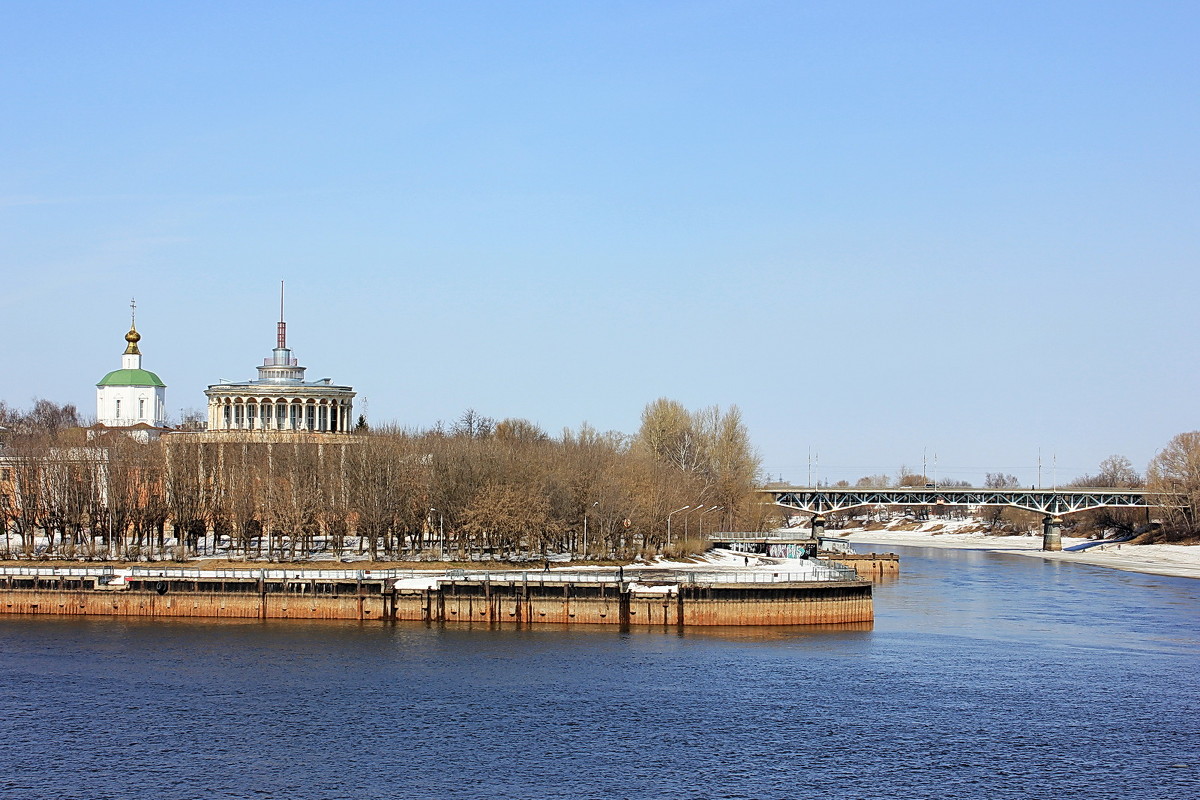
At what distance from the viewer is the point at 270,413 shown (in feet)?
382

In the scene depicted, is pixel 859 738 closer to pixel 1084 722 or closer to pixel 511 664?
A: pixel 1084 722

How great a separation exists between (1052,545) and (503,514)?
88.0 metres

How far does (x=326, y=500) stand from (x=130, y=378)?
1882 inches

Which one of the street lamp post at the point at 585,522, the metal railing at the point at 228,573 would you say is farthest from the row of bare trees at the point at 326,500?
the metal railing at the point at 228,573

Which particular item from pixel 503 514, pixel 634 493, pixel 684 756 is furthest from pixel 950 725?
pixel 634 493

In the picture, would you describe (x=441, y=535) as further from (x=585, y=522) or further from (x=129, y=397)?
(x=129, y=397)

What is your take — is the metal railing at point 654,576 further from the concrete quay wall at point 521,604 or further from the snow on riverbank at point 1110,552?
the snow on riverbank at point 1110,552

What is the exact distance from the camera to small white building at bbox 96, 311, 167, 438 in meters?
132

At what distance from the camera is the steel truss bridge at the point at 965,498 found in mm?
155250

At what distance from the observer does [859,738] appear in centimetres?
4800

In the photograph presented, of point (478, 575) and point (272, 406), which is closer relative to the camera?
point (478, 575)

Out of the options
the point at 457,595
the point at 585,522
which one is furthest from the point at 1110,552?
the point at 457,595

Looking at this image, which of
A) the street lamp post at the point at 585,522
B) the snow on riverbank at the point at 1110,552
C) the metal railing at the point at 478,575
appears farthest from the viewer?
the snow on riverbank at the point at 1110,552

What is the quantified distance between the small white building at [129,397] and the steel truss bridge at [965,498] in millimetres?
63675
